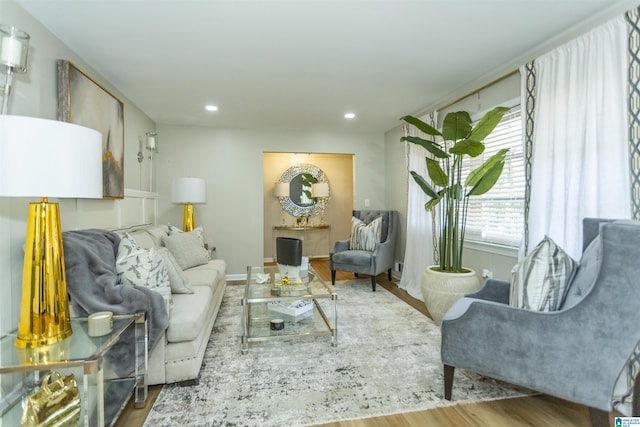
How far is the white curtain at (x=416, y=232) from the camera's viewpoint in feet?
13.1

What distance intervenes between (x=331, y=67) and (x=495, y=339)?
238 cm

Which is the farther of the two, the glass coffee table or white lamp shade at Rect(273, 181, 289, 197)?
white lamp shade at Rect(273, 181, 289, 197)

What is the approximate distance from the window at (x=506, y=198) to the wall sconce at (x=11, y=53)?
3379mm

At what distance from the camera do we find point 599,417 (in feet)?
4.92

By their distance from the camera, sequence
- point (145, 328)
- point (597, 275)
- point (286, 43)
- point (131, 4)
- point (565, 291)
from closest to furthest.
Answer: point (597, 275), point (565, 291), point (145, 328), point (131, 4), point (286, 43)

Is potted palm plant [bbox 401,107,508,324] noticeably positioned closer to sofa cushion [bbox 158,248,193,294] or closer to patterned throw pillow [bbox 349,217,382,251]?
patterned throw pillow [bbox 349,217,382,251]

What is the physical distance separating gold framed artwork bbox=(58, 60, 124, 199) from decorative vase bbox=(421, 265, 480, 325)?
3.02 m

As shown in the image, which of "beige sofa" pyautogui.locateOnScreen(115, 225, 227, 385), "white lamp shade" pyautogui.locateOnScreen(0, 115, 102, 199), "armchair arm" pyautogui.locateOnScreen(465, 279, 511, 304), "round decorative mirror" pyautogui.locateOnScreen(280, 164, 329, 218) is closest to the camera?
"white lamp shade" pyautogui.locateOnScreen(0, 115, 102, 199)

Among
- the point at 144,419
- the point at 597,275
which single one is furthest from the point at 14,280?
the point at 597,275

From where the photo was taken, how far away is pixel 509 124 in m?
2.94

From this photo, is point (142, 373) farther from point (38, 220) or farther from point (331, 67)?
point (331, 67)

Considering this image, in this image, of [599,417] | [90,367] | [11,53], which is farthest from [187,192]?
[599,417]

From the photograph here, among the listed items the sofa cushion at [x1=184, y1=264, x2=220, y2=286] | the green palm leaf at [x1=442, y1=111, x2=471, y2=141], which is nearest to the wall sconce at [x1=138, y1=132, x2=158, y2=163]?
the sofa cushion at [x1=184, y1=264, x2=220, y2=286]

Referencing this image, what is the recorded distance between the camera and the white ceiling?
200 cm
